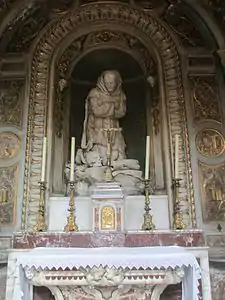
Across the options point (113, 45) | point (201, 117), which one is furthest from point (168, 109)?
point (113, 45)

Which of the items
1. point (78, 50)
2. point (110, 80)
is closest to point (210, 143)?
point (110, 80)

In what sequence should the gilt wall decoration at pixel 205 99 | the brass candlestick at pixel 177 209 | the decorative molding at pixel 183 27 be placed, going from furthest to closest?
the decorative molding at pixel 183 27 → the gilt wall decoration at pixel 205 99 → the brass candlestick at pixel 177 209

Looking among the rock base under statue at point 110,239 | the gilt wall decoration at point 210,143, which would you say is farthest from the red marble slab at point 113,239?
the gilt wall decoration at point 210,143

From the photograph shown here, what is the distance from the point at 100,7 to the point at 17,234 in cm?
288

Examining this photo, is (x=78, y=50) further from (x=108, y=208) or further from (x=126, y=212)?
(x=108, y=208)

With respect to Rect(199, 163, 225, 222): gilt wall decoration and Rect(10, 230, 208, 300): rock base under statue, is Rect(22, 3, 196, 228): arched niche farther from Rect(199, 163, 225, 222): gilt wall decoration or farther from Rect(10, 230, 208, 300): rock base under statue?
Rect(10, 230, 208, 300): rock base under statue

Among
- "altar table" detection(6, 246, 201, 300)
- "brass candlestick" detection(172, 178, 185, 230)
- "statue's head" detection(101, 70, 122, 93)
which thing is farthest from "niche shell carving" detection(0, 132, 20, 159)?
"brass candlestick" detection(172, 178, 185, 230)

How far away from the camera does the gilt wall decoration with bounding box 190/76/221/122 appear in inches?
181

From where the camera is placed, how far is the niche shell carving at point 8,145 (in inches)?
175

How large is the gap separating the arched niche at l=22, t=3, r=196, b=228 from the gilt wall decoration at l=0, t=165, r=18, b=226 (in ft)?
0.37

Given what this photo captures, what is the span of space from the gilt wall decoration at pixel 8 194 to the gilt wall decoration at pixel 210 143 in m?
1.80

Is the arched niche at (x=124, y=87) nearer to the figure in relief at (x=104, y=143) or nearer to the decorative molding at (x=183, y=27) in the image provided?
the figure in relief at (x=104, y=143)

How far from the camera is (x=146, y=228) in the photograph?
346 cm

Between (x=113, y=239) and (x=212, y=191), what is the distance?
135 centimetres
